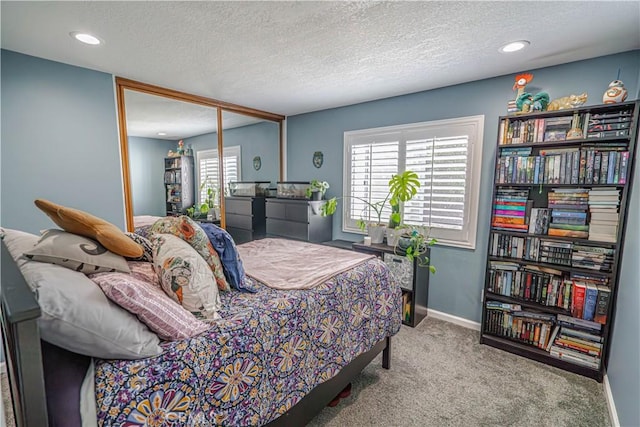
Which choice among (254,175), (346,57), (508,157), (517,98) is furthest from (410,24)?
(254,175)

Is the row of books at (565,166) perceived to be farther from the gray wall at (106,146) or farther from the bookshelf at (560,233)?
the gray wall at (106,146)

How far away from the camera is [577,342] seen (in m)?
2.26

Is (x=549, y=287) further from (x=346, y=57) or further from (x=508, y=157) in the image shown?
(x=346, y=57)

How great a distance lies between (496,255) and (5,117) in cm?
417

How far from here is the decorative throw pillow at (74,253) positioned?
1.04 meters

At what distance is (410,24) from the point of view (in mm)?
1849

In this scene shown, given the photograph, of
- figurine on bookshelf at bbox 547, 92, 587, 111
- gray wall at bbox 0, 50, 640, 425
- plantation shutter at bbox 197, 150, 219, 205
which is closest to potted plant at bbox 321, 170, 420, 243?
gray wall at bbox 0, 50, 640, 425

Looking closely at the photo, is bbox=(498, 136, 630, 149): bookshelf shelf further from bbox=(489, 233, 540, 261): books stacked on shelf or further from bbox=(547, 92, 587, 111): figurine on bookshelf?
bbox=(489, 233, 540, 261): books stacked on shelf

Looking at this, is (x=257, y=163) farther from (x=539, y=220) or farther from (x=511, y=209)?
(x=539, y=220)

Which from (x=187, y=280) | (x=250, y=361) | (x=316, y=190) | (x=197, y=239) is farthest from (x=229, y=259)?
(x=316, y=190)

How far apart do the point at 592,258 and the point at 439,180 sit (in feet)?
4.53

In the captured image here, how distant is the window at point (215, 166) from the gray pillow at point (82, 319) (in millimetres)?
2724

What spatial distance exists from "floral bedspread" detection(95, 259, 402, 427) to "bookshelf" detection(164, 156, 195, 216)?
222 cm

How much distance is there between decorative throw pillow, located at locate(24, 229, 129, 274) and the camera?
3.42ft
